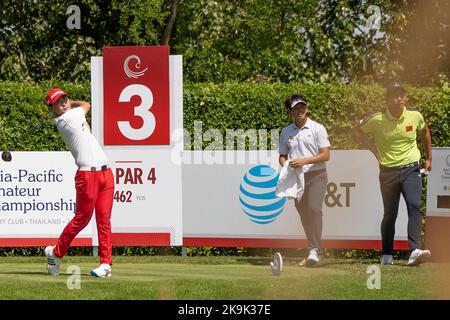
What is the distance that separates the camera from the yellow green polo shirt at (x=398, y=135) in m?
12.7

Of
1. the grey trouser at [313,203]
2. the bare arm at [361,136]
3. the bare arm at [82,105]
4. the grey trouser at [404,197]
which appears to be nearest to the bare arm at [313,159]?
the grey trouser at [313,203]

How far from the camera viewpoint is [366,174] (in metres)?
14.5

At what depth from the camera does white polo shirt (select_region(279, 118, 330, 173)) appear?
12.7 m

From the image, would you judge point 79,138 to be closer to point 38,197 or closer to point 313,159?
point 313,159

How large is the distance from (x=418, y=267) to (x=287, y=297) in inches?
129

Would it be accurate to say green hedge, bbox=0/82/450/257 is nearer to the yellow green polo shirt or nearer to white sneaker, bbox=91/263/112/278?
the yellow green polo shirt

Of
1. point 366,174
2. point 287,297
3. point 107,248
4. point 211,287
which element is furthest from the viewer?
point 366,174

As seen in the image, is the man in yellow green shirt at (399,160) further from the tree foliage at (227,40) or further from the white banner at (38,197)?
the tree foliage at (227,40)

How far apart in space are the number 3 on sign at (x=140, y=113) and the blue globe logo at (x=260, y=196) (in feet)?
4.96

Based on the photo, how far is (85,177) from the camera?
11.3m

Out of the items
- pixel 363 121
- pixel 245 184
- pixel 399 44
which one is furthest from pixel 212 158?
pixel 399 44

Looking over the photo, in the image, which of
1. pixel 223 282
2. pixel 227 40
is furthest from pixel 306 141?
pixel 227 40

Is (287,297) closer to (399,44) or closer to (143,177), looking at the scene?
(143,177)

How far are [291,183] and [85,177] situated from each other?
261 centimetres
